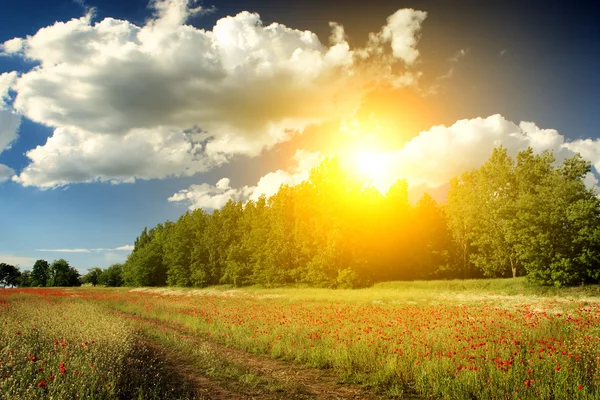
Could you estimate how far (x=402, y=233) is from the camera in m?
56.9

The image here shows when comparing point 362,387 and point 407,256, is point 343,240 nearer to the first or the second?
point 407,256

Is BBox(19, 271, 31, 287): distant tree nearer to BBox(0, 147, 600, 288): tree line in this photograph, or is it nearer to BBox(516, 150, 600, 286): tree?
BBox(0, 147, 600, 288): tree line

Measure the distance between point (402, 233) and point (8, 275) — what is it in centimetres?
14981

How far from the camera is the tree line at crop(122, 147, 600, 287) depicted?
3256cm

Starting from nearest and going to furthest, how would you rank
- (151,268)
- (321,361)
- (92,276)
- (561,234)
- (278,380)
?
(278,380), (321,361), (561,234), (151,268), (92,276)


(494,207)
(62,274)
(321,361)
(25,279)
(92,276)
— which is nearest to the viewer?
(321,361)

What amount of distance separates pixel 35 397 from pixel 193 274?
62.4m

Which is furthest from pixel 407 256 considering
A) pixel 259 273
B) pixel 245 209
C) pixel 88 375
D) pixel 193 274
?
pixel 88 375

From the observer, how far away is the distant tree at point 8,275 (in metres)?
127

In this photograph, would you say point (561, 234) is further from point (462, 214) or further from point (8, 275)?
point (8, 275)

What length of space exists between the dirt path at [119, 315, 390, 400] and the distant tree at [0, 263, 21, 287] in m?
159

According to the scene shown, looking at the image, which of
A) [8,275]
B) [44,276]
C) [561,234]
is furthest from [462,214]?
[8,275]

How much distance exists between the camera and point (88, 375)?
6.77 metres

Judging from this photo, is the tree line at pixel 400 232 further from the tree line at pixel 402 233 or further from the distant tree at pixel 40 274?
the distant tree at pixel 40 274
